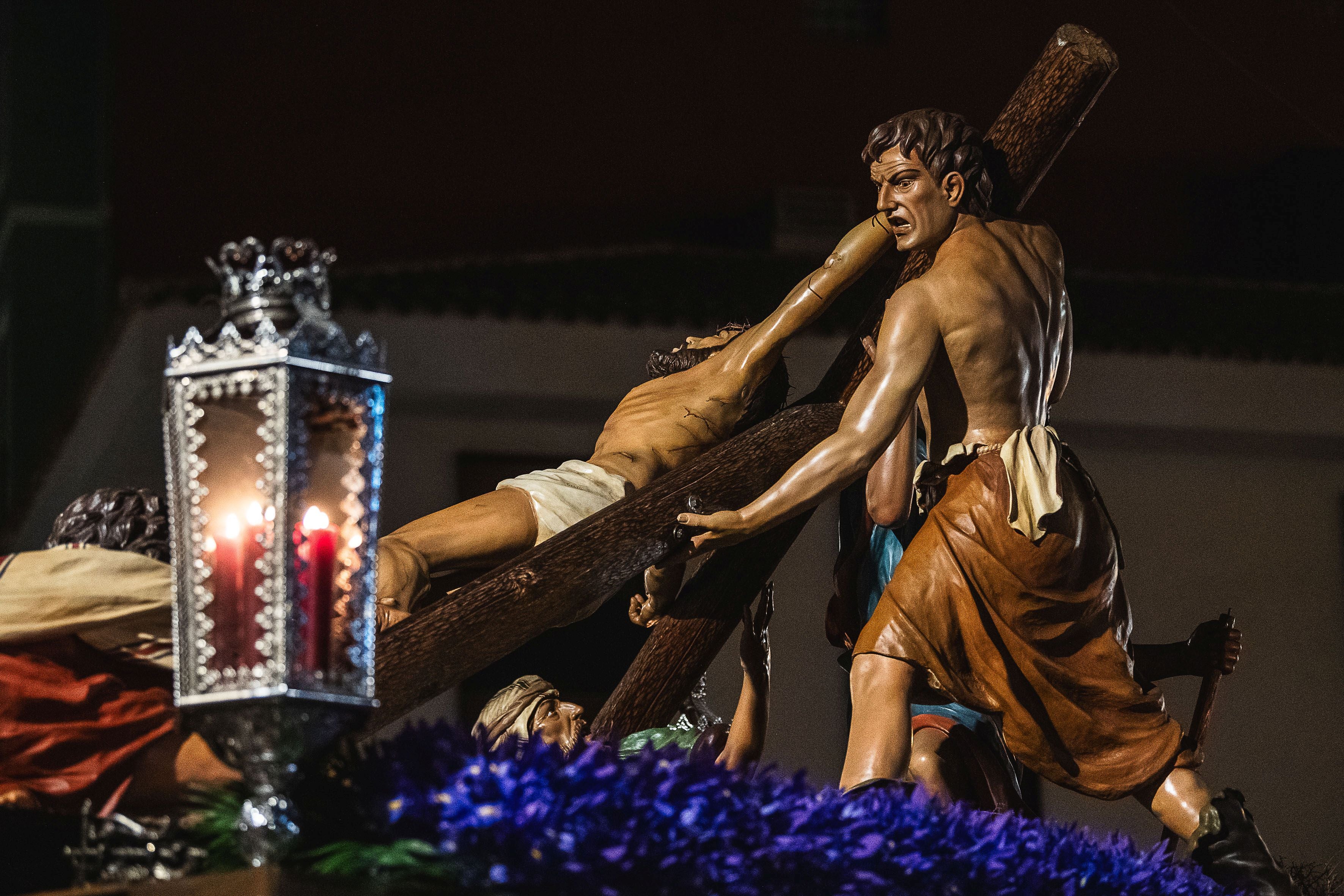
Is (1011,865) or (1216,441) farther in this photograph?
(1216,441)

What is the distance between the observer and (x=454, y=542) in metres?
5.05

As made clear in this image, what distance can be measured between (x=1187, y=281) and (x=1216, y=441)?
204 cm

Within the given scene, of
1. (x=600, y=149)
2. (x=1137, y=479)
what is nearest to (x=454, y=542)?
(x=1137, y=479)

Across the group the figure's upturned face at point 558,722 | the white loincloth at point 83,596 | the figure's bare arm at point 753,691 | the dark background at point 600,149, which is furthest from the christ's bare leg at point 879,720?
the dark background at point 600,149

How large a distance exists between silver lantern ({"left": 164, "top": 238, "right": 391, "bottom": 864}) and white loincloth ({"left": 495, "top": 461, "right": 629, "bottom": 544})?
2.68 meters

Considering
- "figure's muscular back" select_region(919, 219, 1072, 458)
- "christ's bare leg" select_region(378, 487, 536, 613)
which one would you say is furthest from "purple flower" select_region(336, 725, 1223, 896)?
"christ's bare leg" select_region(378, 487, 536, 613)

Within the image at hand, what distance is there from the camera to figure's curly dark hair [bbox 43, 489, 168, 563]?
3.48 metres

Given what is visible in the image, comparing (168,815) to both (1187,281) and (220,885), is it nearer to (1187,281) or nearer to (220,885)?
(220,885)

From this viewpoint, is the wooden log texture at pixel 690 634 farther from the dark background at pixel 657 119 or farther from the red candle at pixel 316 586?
the dark background at pixel 657 119

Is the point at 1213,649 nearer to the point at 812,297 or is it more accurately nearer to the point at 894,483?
the point at 894,483

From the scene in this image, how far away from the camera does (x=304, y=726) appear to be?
8.02ft

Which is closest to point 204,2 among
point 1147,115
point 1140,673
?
point 1147,115

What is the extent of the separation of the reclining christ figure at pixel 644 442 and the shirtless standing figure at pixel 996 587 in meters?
0.60

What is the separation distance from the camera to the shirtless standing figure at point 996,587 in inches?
157
